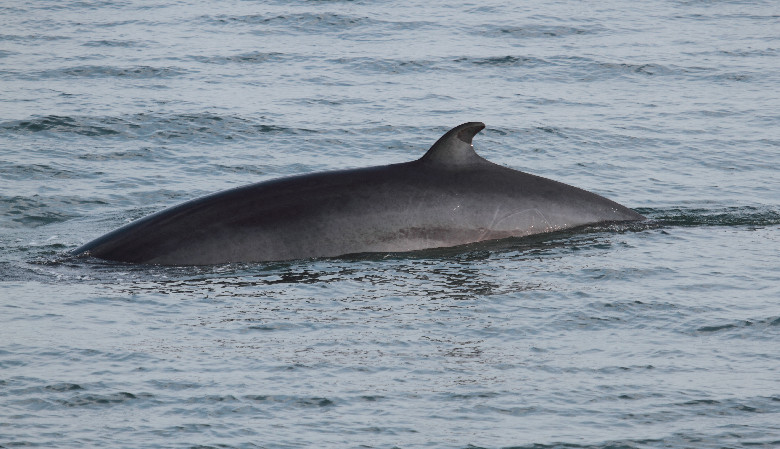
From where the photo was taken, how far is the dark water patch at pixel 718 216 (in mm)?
14781

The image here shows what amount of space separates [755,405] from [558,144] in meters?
10.7

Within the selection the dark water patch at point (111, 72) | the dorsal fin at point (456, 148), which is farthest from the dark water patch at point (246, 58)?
the dorsal fin at point (456, 148)

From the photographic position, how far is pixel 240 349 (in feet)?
33.8

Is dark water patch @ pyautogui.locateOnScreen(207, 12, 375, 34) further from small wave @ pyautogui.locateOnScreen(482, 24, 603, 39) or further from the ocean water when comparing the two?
small wave @ pyautogui.locateOnScreen(482, 24, 603, 39)

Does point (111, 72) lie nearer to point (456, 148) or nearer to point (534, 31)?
point (534, 31)

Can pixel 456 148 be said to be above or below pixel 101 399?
above

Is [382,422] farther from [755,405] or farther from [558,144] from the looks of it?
[558,144]

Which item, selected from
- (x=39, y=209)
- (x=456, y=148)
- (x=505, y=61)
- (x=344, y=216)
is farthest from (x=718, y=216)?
(x=505, y=61)

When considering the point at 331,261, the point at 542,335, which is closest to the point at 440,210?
the point at 331,261

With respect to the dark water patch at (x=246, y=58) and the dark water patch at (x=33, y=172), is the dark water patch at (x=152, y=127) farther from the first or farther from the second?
the dark water patch at (x=246, y=58)

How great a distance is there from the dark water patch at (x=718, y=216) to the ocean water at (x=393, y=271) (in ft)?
0.16

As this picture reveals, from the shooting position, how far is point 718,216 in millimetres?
15141

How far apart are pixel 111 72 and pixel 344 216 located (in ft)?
42.2

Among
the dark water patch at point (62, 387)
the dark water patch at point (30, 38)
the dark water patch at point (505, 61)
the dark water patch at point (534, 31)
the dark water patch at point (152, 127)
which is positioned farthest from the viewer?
the dark water patch at point (534, 31)
